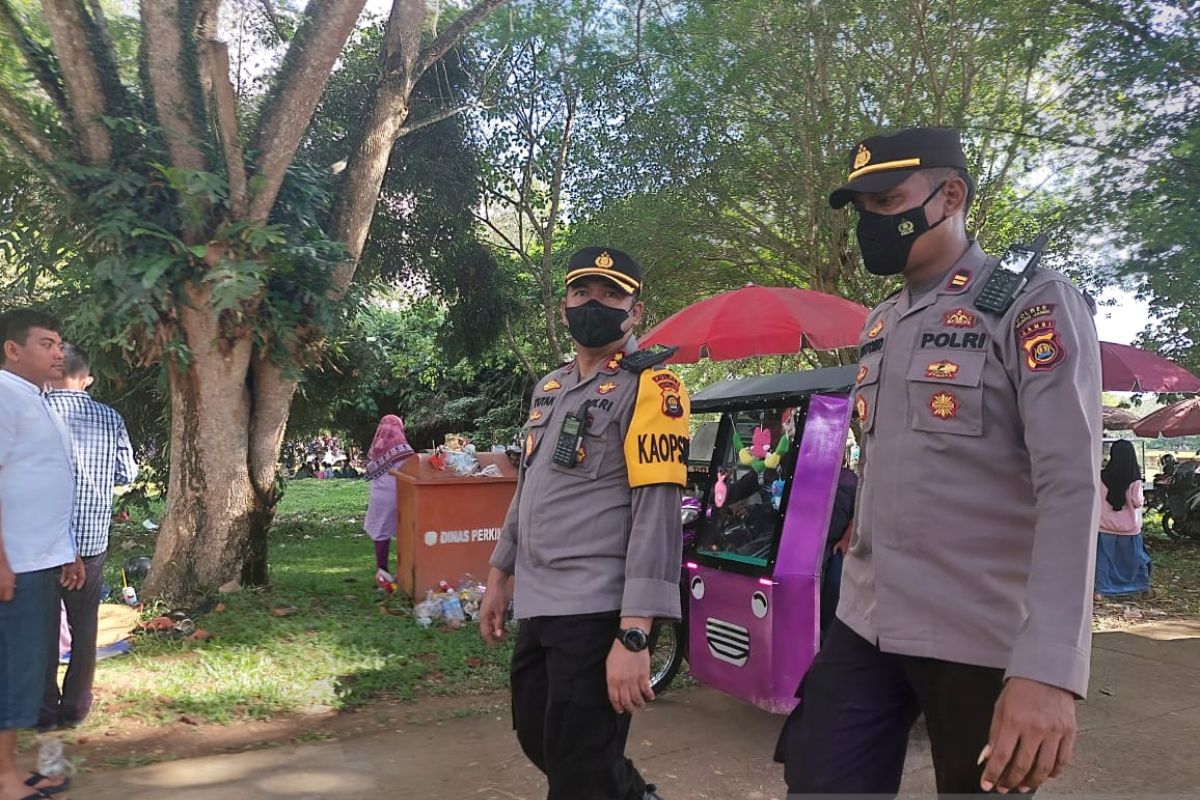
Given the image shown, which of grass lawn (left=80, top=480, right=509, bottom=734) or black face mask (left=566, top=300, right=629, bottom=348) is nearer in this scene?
black face mask (left=566, top=300, right=629, bottom=348)

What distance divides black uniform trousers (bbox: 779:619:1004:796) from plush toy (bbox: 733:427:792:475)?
2.37 m

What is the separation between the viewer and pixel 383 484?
796cm

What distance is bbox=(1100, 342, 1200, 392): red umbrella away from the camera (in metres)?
9.10

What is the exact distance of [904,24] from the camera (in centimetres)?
939

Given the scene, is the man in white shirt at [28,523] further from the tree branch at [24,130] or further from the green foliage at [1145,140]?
the green foliage at [1145,140]

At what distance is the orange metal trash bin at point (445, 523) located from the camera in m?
6.62

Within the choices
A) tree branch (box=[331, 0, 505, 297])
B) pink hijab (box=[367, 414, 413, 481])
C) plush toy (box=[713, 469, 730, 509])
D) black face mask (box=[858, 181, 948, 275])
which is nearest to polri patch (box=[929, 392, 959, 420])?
black face mask (box=[858, 181, 948, 275])

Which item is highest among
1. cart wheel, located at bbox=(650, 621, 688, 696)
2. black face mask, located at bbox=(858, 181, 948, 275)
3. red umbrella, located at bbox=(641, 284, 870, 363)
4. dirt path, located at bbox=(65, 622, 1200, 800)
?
red umbrella, located at bbox=(641, 284, 870, 363)

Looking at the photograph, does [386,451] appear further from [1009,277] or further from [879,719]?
[1009,277]

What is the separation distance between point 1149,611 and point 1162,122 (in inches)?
191

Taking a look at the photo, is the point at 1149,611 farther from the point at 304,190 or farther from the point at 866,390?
the point at 304,190

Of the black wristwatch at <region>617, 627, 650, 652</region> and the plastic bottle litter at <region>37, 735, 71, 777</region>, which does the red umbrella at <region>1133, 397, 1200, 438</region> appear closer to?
the black wristwatch at <region>617, 627, 650, 652</region>

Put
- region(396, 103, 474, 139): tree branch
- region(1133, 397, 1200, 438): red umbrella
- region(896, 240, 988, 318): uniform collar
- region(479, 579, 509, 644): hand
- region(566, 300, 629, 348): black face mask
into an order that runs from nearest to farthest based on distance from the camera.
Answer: region(896, 240, 988, 318): uniform collar, region(566, 300, 629, 348): black face mask, region(479, 579, 509, 644): hand, region(396, 103, 474, 139): tree branch, region(1133, 397, 1200, 438): red umbrella

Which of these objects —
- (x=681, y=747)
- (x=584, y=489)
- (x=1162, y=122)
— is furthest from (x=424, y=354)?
(x=584, y=489)
